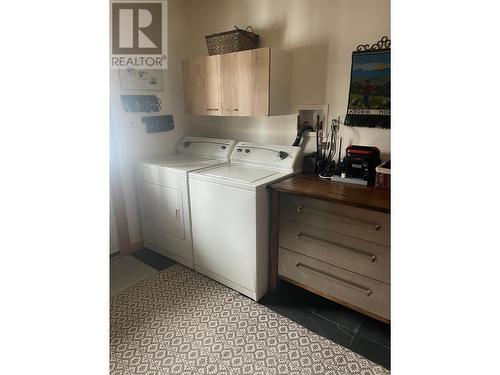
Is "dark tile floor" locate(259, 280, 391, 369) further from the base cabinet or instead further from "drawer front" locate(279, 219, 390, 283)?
"drawer front" locate(279, 219, 390, 283)

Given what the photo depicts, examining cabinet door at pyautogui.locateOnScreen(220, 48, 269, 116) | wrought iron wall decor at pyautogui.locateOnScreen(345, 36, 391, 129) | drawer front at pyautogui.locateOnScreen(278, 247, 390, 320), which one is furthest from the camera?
cabinet door at pyautogui.locateOnScreen(220, 48, 269, 116)

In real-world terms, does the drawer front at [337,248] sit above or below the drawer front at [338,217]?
below

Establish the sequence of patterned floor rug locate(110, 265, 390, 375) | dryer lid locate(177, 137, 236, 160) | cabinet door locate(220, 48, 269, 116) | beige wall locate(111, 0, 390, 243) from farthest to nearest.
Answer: dryer lid locate(177, 137, 236, 160)
cabinet door locate(220, 48, 269, 116)
beige wall locate(111, 0, 390, 243)
patterned floor rug locate(110, 265, 390, 375)

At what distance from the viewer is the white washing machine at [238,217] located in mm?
2092

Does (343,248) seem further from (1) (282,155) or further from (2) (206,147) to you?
(2) (206,147)

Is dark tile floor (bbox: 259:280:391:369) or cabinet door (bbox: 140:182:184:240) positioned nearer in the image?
dark tile floor (bbox: 259:280:391:369)

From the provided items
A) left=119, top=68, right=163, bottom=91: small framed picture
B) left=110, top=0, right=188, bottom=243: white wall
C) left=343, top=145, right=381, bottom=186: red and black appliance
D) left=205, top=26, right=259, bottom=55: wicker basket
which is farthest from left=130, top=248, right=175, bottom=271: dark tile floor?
left=205, top=26, right=259, bottom=55: wicker basket

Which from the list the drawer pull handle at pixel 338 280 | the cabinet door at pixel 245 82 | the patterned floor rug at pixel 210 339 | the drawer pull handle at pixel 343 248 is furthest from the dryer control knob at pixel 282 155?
the patterned floor rug at pixel 210 339

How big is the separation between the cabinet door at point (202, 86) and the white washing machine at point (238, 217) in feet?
1.95

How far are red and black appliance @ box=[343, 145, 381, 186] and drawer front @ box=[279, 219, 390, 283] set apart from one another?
50 centimetres

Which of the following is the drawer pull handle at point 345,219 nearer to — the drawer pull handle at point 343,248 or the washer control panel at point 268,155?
the drawer pull handle at point 343,248

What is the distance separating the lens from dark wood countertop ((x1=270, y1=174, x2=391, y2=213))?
1.70 metres

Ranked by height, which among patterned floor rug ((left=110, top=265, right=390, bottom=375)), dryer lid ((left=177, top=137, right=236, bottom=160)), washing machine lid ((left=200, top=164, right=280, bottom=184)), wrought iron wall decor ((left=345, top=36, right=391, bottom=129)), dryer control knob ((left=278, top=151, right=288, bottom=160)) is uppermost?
wrought iron wall decor ((left=345, top=36, right=391, bottom=129))
